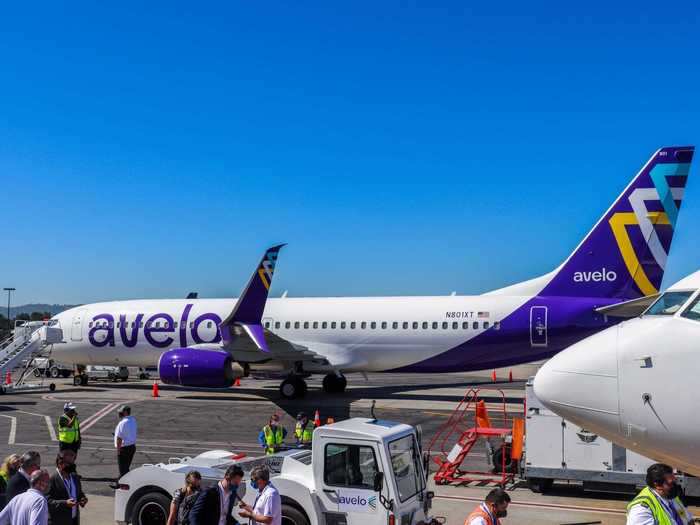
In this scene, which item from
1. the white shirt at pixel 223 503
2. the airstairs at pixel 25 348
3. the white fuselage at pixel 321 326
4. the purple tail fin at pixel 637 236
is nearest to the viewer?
the white shirt at pixel 223 503

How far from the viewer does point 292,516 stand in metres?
8.01

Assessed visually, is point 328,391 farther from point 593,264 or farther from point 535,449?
point 535,449

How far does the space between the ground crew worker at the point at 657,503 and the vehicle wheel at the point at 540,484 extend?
6739 millimetres

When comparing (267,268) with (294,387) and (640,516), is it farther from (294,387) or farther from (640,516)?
(640,516)

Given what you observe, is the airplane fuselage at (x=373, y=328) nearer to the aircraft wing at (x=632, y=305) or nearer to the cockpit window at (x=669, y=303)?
the aircraft wing at (x=632, y=305)

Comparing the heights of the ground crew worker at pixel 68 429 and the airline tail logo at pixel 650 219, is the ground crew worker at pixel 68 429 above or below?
below

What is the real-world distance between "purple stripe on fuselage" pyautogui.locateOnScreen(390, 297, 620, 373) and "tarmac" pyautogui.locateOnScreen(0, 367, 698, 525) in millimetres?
1484

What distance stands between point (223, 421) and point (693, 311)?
17059 millimetres

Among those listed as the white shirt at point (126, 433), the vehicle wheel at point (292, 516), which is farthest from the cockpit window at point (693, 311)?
the white shirt at point (126, 433)

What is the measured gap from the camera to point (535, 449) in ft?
39.6

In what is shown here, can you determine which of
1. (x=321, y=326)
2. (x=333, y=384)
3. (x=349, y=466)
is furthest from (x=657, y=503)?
(x=333, y=384)

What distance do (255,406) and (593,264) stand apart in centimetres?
1279

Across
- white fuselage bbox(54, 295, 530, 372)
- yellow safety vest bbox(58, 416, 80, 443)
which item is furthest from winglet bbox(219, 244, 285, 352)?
yellow safety vest bbox(58, 416, 80, 443)

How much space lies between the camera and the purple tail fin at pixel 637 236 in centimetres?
2167
